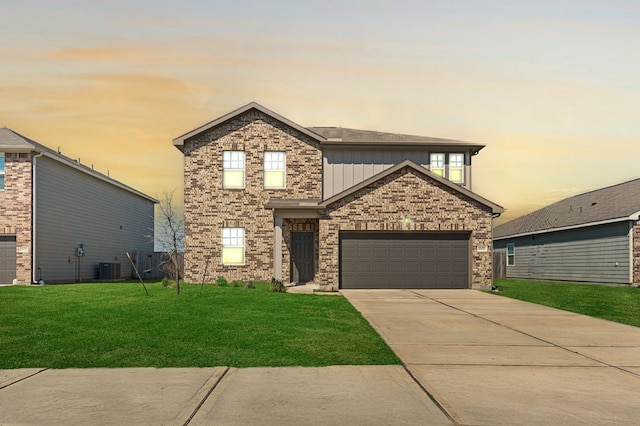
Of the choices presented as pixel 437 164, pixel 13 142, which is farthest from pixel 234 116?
pixel 437 164

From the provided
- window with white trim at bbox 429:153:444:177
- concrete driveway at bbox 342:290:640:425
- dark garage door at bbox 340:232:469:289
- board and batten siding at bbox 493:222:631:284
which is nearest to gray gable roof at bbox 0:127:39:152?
dark garage door at bbox 340:232:469:289

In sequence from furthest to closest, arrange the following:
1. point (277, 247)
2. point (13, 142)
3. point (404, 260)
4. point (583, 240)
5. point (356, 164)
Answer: point (583, 240)
point (356, 164)
point (13, 142)
point (277, 247)
point (404, 260)

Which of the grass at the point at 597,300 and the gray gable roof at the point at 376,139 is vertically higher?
the gray gable roof at the point at 376,139

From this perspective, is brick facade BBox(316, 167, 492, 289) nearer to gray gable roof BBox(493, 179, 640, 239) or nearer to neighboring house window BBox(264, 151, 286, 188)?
neighboring house window BBox(264, 151, 286, 188)

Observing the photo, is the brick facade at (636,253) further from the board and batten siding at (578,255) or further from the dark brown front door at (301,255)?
the dark brown front door at (301,255)

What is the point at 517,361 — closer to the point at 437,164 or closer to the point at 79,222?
the point at 437,164

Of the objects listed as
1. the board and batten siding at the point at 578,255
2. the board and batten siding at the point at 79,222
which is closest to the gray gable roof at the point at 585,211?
the board and batten siding at the point at 578,255

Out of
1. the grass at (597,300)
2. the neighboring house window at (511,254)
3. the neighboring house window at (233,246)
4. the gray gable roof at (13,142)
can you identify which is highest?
the gray gable roof at (13,142)

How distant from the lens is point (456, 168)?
30.2 metres

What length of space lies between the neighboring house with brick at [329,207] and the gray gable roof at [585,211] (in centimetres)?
738

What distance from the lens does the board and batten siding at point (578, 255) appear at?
2947cm

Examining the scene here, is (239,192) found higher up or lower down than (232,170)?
lower down

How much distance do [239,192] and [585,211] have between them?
1948 centimetres

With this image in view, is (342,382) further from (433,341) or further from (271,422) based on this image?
(433,341)
